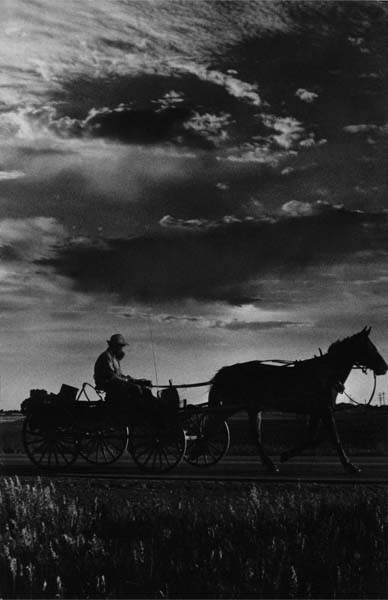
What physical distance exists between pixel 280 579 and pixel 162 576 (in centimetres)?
88

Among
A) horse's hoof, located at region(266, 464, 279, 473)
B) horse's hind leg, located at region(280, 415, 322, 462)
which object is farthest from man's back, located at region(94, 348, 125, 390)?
horse's hind leg, located at region(280, 415, 322, 462)

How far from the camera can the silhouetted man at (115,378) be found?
13203 millimetres

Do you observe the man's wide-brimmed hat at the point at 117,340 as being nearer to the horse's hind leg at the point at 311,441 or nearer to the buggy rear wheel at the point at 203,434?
the buggy rear wheel at the point at 203,434

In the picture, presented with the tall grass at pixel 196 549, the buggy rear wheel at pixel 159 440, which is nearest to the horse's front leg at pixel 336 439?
the buggy rear wheel at pixel 159 440

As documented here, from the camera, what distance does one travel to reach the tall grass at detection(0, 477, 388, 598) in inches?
235

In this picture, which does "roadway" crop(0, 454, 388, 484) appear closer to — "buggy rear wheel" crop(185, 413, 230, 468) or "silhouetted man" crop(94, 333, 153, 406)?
"buggy rear wheel" crop(185, 413, 230, 468)

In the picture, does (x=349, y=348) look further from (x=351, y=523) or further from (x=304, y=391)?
(x=351, y=523)

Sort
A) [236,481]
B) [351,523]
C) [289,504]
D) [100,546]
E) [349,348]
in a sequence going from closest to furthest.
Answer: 1. [100,546]
2. [351,523]
3. [289,504]
4. [236,481]
5. [349,348]

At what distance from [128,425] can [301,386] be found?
287 cm

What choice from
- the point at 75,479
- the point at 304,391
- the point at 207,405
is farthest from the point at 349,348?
the point at 75,479

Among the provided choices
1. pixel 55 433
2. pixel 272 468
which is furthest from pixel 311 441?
pixel 55 433

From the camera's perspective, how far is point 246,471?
44.5 feet

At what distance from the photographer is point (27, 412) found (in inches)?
566

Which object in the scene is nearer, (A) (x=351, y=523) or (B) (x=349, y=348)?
(A) (x=351, y=523)
